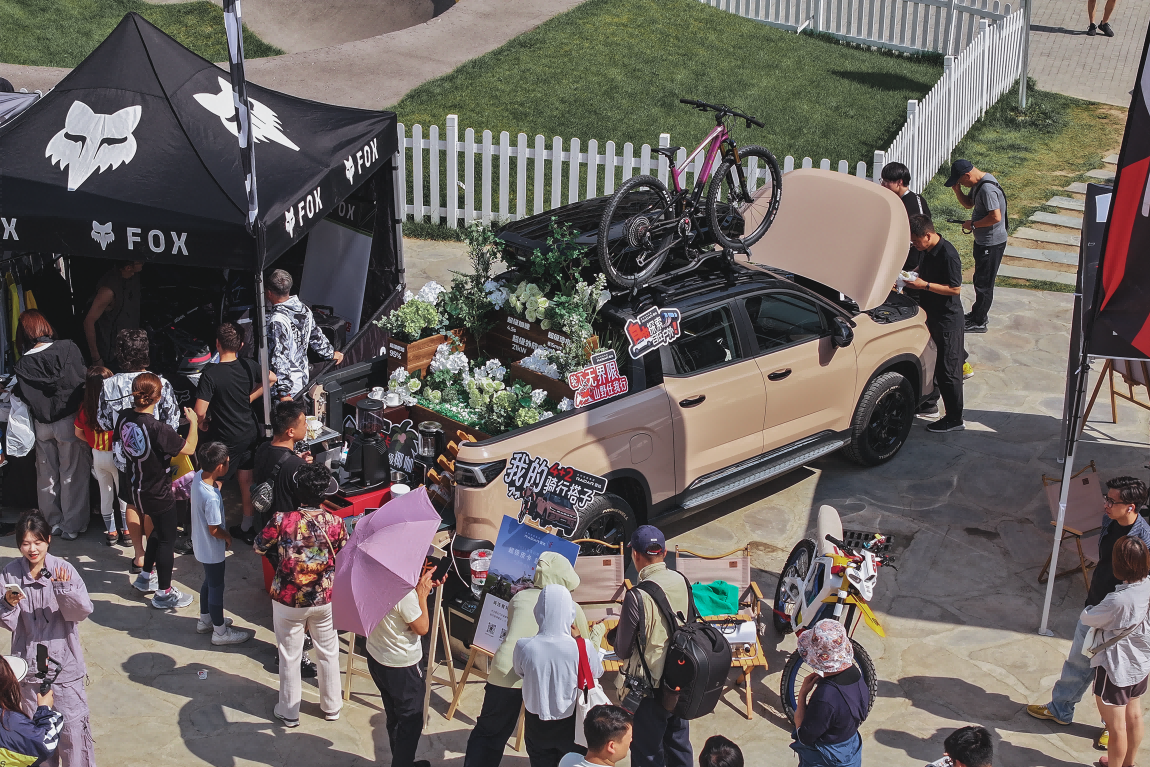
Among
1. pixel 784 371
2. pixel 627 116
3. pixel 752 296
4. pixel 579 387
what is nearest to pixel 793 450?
pixel 784 371

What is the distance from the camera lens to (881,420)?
9227 mm

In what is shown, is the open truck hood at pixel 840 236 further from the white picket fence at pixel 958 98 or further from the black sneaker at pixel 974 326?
the white picket fence at pixel 958 98

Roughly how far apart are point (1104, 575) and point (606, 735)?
127 inches

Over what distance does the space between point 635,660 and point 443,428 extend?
2670mm

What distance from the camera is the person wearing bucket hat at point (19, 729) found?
4.71 m

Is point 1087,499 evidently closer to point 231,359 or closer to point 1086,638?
point 1086,638

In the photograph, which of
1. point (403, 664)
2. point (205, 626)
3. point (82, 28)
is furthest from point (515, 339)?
point (82, 28)

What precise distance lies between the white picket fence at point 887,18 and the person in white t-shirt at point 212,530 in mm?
14548

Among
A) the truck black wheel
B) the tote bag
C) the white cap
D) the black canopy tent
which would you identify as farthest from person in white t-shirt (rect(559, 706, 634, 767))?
the black canopy tent

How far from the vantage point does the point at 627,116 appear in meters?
15.9

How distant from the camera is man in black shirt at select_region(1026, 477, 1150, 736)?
6340mm

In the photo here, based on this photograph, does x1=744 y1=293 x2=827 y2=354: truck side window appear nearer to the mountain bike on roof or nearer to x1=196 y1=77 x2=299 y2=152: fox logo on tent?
the mountain bike on roof

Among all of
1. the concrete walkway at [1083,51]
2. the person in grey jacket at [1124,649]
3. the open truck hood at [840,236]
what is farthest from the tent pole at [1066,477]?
the concrete walkway at [1083,51]

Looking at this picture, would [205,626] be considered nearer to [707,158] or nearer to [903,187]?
[707,158]
